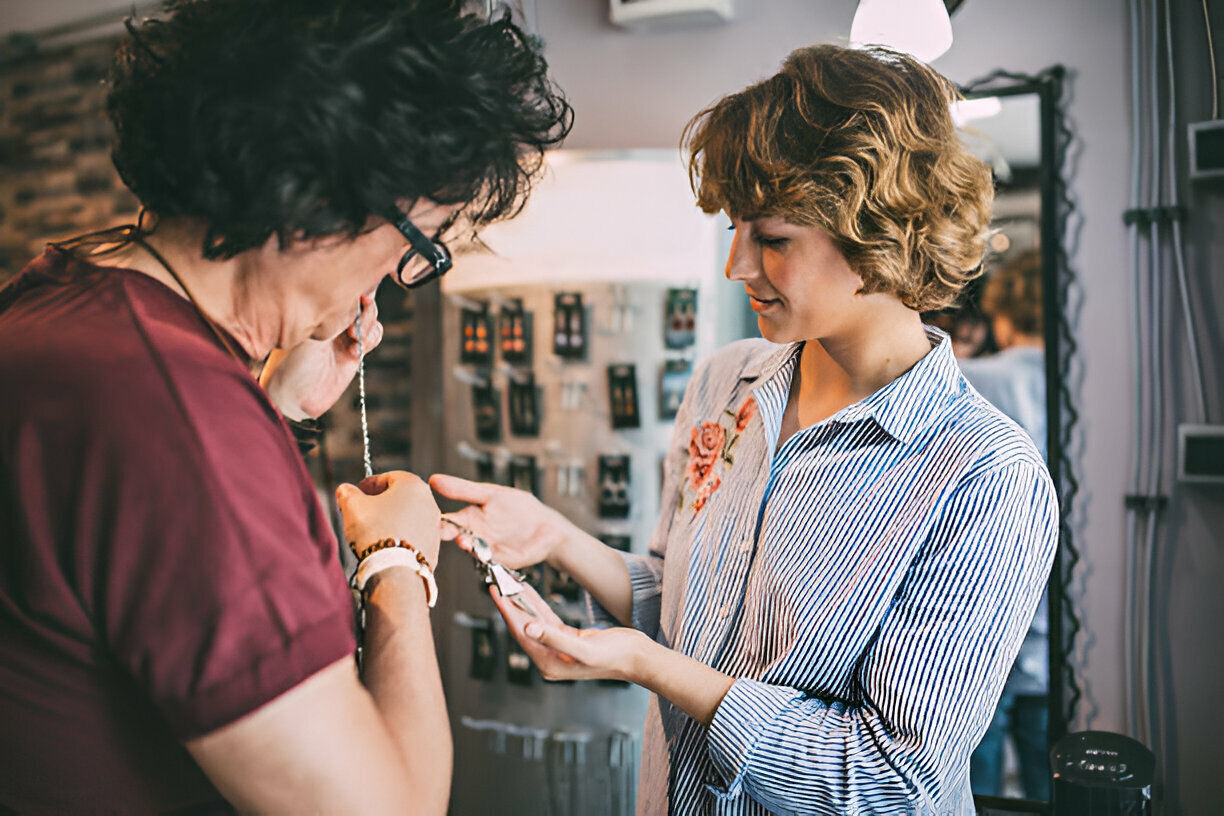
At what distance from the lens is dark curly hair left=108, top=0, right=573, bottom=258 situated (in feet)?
1.99

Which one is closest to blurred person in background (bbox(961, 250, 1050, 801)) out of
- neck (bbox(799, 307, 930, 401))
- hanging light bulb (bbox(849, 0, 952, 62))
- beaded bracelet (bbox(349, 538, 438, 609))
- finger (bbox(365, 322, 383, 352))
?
hanging light bulb (bbox(849, 0, 952, 62))

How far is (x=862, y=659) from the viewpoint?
99cm

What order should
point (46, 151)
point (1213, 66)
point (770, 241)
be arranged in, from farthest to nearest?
1. point (1213, 66)
2. point (46, 151)
3. point (770, 241)

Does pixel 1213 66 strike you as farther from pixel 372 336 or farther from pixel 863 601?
pixel 372 336

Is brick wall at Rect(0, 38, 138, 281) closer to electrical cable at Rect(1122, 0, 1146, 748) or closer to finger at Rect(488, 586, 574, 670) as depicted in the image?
finger at Rect(488, 586, 574, 670)

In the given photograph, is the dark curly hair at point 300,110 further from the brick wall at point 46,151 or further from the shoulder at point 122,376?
the brick wall at point 46,151

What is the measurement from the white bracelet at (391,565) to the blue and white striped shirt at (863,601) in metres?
0.41

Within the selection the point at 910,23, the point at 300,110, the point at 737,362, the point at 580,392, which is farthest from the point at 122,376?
the point at 580,392

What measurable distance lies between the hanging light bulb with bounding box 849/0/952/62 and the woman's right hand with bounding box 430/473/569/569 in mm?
1186

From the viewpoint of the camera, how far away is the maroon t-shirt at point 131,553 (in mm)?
546

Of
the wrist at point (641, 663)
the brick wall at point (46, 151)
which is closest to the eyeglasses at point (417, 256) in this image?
the wrist at point (641, 663)

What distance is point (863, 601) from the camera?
3.20ft

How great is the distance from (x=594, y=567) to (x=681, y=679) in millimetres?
334

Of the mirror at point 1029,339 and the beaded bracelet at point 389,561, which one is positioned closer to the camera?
the beaded bracelet at point 389,561
